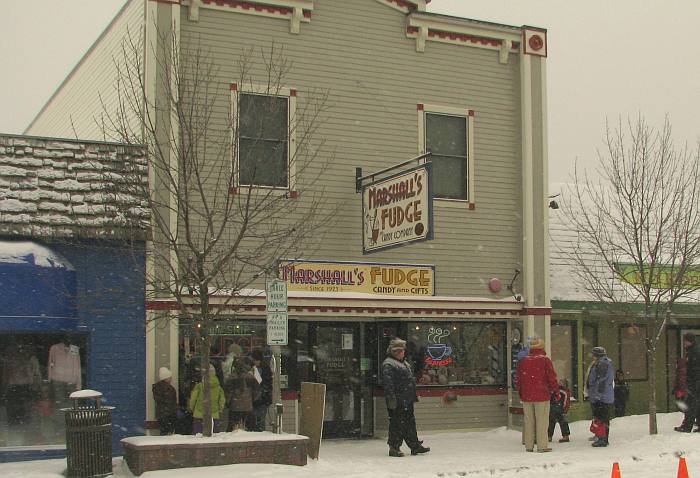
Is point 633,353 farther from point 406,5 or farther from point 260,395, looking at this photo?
point 260,395

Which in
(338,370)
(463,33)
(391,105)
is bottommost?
(338,370)

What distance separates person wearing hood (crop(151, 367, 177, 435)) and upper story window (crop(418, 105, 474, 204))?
590cm

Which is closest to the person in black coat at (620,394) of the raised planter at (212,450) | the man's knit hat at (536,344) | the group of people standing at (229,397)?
the man's knit hat at (536,344)

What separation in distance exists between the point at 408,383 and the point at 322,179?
3969mm

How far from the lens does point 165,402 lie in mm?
14133

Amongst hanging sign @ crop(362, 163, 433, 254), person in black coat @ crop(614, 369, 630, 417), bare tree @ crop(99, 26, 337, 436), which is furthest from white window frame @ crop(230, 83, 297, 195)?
person in black coat @ crop(614, 369, 630, 417)

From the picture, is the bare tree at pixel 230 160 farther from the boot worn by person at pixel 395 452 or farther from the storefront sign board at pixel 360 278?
the boot worn by person at pixel 395 452

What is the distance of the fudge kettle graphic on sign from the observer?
1739 cm

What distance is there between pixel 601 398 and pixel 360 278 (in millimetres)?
4354

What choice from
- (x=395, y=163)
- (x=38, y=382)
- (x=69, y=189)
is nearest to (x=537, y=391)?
(x=395, y=163)

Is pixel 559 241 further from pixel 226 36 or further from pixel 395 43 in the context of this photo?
pixel 226 36

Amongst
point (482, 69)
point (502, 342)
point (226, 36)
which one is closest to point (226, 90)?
point (226, 36)

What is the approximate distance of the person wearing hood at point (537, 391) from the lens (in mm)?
14898

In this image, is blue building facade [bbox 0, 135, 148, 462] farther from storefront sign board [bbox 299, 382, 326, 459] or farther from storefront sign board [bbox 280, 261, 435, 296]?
storefront sign board [bbox 280, 261, 435, 296]
